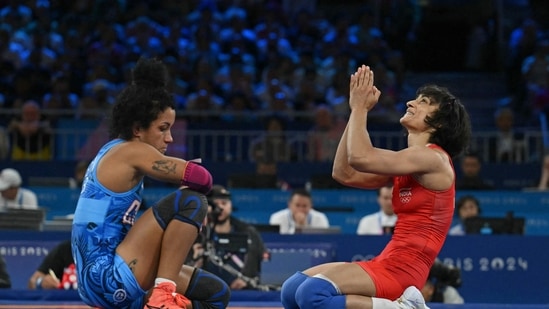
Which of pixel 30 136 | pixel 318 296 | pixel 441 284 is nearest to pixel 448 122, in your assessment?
pixel 318 296

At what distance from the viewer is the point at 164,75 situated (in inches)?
210

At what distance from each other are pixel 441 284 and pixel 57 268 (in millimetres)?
2842

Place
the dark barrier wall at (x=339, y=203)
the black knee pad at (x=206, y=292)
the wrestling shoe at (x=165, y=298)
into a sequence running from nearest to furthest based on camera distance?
the wrestling shoe at (x=165, y=298), the black knee pad at (x=206, y=292), the dark barrier wall at (x=339, y=203)

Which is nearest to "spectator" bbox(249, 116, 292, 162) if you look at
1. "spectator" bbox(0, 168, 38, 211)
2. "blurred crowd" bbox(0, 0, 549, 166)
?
"blurred crowd" bbox(0, 0, 549, 166)

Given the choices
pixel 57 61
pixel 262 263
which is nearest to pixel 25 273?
pixel 262 263

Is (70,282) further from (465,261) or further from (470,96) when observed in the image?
(470,96)

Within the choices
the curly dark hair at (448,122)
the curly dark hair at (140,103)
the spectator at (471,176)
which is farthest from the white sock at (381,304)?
the spectator at (471,176)

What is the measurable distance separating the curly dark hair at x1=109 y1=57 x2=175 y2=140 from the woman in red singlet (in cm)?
91

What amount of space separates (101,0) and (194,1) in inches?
54.1

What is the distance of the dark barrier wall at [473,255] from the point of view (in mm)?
8664

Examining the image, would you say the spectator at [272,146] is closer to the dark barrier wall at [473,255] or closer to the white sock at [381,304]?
the dark barrier wall at [473,255]

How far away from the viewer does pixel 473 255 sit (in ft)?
29.5

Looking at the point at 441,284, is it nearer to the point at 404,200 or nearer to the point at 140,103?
the point at 404,200

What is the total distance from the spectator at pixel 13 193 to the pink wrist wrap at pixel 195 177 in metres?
5.61
